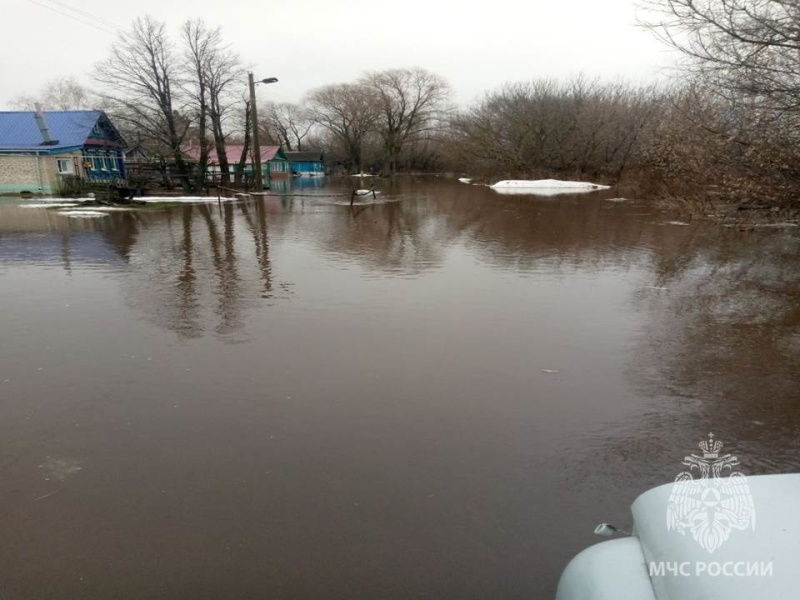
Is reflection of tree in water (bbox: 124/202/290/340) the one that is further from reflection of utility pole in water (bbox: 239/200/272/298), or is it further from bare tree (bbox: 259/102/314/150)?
bare tree (bbox: 259/102/314/150)

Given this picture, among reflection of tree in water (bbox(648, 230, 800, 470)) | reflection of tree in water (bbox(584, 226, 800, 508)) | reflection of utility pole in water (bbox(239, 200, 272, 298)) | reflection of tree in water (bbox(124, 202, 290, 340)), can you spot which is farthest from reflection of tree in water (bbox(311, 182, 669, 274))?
reflection of tree in water (bbox(584, 226, 800, 508))

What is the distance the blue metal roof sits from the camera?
29.8 metres

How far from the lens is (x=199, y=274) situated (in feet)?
33.5

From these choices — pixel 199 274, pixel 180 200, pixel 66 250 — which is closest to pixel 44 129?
pixel 180 200

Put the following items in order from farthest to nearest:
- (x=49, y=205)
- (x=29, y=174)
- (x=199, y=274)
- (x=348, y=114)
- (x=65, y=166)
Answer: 1. (x=348, y=114)
2. (x=65, y=166)
3. (x=29, y=174)
4. (x=49, y=205)
5. (x=199, y=274)

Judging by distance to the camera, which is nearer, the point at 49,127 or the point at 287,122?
the point at 49,127

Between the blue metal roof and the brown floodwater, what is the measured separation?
25.5m

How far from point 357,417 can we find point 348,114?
8732cm

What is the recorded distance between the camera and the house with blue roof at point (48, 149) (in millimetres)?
29781

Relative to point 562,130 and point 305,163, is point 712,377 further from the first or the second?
point 305,163

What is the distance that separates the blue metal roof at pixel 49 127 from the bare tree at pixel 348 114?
5311 centimetres

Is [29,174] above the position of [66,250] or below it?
above

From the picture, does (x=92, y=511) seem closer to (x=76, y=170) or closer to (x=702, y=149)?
(x=702, y=149)

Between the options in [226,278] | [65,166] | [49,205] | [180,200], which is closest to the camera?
[226,278]
